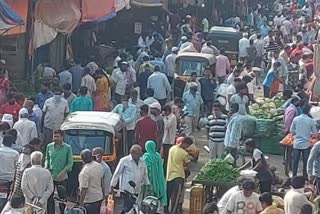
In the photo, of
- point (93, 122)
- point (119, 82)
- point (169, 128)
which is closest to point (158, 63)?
point (119, 82)

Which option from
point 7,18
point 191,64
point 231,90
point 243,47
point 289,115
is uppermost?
point 7,18

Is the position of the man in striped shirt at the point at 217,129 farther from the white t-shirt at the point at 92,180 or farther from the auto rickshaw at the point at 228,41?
the auto rickshaw at the point at 228,41

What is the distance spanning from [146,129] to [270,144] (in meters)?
4.68

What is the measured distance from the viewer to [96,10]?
25984 millimetres

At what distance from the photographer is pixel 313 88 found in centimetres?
2177

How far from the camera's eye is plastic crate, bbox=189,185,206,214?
15250 millimetres

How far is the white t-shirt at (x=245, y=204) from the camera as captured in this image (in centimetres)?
1295

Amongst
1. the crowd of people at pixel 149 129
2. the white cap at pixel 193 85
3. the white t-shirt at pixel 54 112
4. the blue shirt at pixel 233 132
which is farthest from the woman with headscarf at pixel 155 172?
the white cap at pixel 193 85

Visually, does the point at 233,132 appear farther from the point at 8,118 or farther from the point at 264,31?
the point at 264,31

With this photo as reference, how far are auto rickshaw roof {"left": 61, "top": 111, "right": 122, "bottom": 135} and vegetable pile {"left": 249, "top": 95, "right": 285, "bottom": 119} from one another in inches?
202

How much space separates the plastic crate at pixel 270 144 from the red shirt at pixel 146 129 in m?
4.24

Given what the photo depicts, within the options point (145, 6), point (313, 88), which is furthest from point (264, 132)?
point (145, 6)

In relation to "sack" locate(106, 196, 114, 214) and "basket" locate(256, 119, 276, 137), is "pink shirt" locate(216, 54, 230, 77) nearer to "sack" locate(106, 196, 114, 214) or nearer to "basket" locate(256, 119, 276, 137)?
"basket" locate(256, 119, 276, 137)

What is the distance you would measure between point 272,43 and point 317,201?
737 inches
